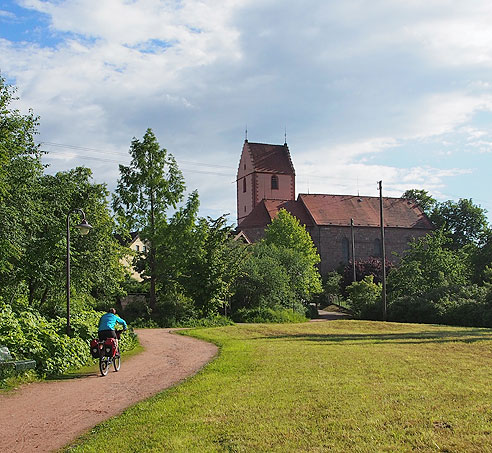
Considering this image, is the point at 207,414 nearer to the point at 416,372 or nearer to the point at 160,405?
the point at 160,405

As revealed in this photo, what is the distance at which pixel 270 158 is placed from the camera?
9031 centimetres

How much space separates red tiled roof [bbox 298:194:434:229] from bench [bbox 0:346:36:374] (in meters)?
64.8

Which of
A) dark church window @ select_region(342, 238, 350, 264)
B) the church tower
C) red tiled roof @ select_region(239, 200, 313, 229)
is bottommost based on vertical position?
dark church window @ select_region(342, 238, 350, 264)

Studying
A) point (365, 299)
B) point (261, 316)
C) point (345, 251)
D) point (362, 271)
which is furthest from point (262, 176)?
point (261, 316)

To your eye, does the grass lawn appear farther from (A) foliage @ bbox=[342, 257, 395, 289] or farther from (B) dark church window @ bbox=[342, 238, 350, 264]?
(B) dark church window @ bbox=[342, 238, 350, 264]

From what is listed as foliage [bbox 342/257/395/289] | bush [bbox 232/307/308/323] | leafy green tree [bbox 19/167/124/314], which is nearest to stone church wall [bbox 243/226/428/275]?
foliage [bbox 342/257/395/289]

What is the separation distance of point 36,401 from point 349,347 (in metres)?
10.7

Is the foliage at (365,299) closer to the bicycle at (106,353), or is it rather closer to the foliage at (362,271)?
the foliage at (362,271)

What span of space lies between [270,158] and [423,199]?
2456 cm

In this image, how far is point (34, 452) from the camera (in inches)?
273

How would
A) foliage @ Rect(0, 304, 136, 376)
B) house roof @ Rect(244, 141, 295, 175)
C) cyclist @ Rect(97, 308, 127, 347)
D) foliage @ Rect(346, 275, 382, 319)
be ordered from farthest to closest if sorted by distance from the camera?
house roof @ Rect(244, 141, 295, 175), foliage @ Rect(346, 275, 382, 319), cyclist @ Rect(97, 308, 127, 347), foliage @ Rect(0, 304, 136, 376)

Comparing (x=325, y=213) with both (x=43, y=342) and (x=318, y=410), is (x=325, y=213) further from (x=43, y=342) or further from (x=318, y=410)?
(x=318, y=410)

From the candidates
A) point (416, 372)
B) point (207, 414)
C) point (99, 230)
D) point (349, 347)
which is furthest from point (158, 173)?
point (207, 414)

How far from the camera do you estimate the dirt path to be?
7734 mm
